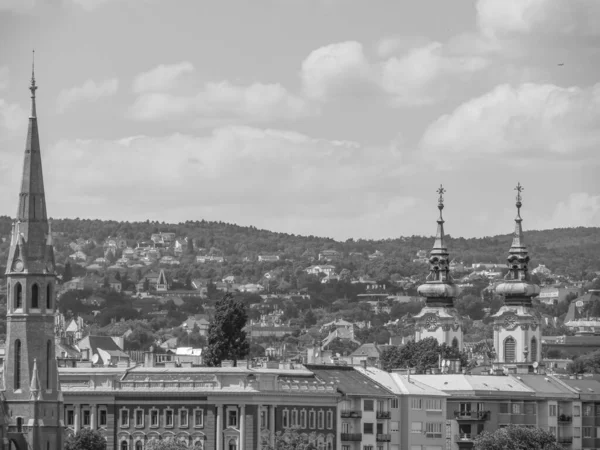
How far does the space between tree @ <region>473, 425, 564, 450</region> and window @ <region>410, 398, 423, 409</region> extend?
4.40 metres

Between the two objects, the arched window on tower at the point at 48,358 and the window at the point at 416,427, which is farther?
the window at the point at 416,427

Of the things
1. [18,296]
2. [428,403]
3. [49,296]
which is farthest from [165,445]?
[428,403]

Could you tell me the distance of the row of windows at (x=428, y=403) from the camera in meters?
169

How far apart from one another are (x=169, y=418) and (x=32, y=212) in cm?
3541

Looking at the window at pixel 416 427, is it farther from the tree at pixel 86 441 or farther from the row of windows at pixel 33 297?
the row of windows at pixel 33 297

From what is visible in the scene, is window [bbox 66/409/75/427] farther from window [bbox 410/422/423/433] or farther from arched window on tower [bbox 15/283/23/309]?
arched window on tower [bbox 15/283/23/309]

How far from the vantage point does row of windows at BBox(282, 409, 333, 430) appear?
152125 mm

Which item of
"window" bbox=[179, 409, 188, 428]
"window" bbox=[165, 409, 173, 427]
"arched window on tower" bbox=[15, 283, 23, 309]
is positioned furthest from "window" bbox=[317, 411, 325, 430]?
"arched window on tower" bbox=[15, 283, 23, 309]

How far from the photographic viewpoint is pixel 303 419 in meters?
154

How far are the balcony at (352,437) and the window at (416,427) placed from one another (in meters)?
8.55

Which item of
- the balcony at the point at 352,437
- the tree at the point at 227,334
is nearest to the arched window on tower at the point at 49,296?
the balcony at the point at 352,437

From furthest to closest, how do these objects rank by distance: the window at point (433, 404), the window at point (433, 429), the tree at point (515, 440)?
the window at point (433, 404) → the window at point (433, 429) → the tree at point (515, 440)

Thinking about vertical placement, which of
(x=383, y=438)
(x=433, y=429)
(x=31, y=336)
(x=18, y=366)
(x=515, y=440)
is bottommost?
(x=515, y=440)

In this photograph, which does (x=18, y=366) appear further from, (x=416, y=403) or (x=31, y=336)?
(x=416, y=403)
